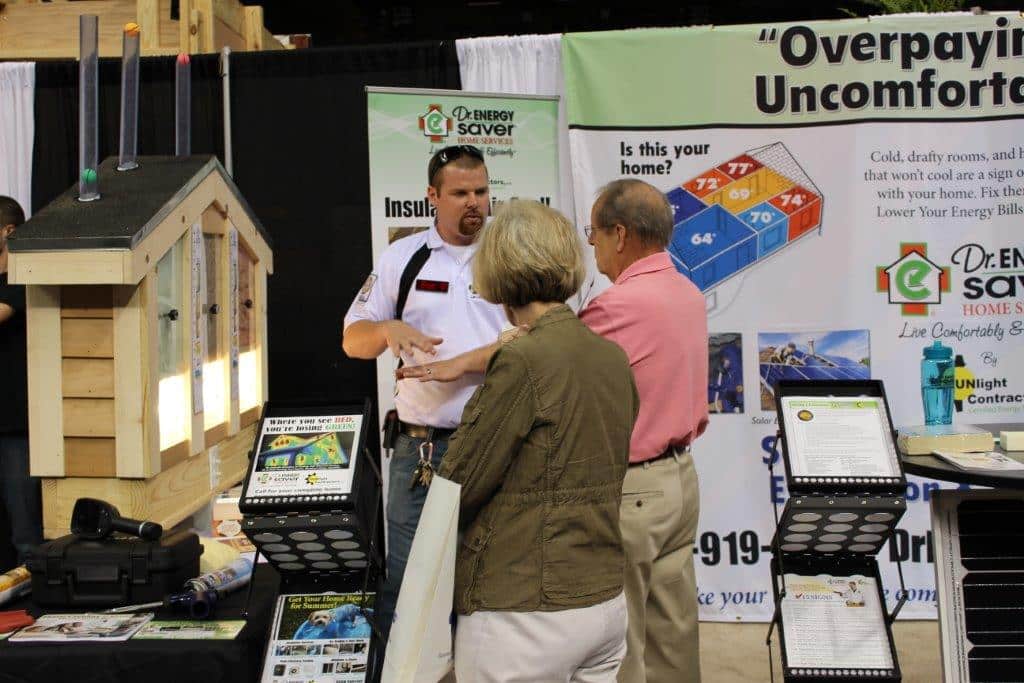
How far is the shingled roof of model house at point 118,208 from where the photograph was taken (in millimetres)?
2539

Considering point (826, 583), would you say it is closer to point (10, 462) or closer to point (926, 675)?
point (926, 675)

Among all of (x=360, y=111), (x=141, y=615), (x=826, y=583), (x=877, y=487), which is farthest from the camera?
(x=360, y=111)

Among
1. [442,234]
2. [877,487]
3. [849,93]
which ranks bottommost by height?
[877,487]

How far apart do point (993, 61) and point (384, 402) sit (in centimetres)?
287

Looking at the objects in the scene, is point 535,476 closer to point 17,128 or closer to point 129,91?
point 129,91

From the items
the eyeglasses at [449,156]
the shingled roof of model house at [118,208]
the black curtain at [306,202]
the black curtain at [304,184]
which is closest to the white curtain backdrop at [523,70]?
the black curtain at [304,184]

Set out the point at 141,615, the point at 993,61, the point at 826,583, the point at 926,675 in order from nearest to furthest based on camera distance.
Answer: the point at 141,615 → the point at 826,583 → the point at 926,675 → the point at 993,61

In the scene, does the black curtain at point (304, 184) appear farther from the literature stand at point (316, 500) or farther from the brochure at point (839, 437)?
the brochure at point (839, 437)

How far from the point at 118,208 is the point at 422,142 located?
1.81 meters

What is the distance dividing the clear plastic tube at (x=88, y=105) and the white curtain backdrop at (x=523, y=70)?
204 cm

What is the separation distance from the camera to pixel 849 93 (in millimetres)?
4395

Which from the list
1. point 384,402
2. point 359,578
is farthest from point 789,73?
point 359,578

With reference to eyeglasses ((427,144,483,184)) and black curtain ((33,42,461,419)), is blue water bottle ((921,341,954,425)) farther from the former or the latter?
black curtain ((33,42,461,419))

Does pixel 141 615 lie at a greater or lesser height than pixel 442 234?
lesser
